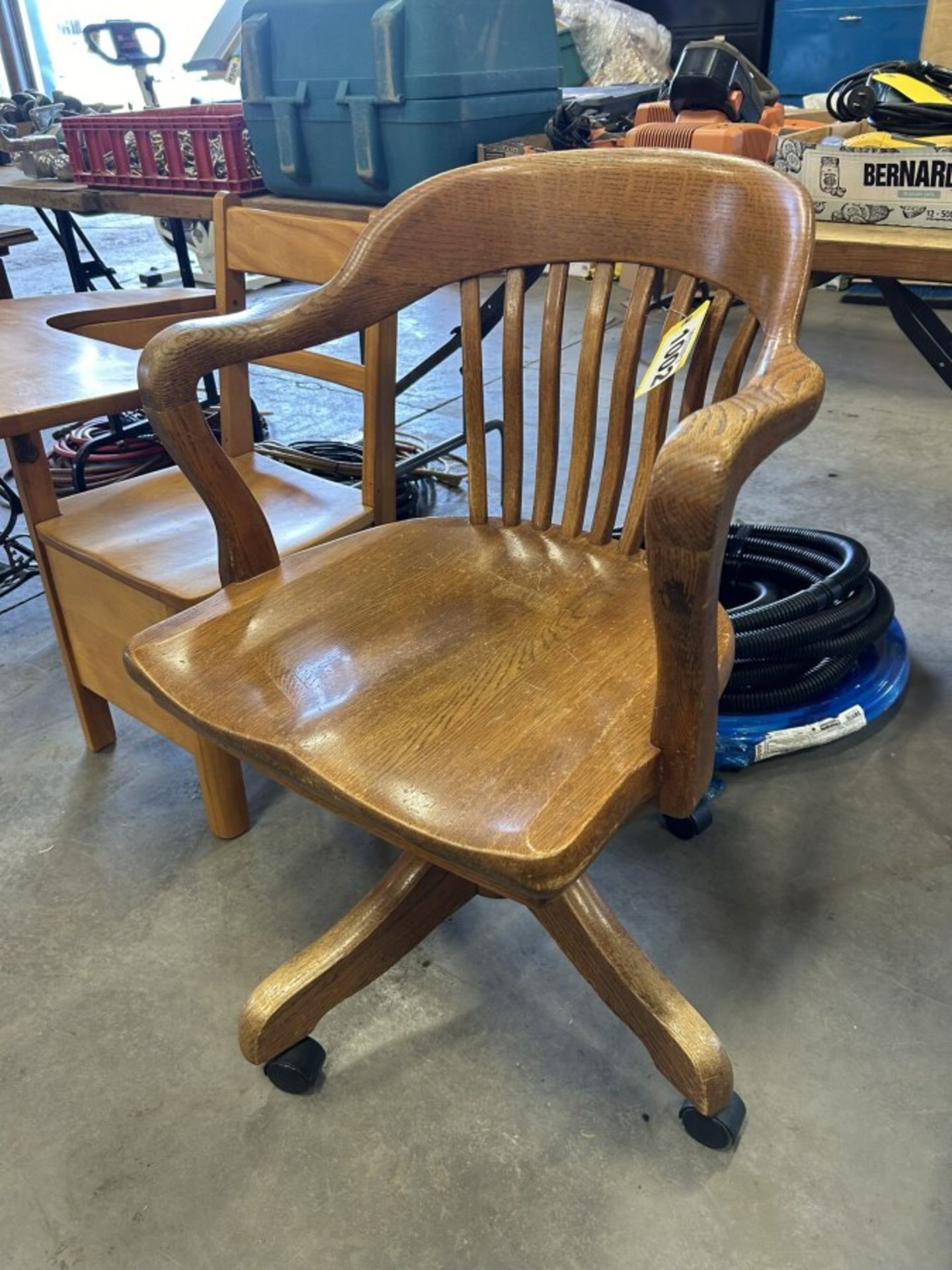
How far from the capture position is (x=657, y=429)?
103 cm

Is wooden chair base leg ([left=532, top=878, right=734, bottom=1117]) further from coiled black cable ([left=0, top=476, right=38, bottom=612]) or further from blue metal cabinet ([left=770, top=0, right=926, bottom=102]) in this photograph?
blue metal cabinet ([left=770, top=0, right=926, bottom=102])

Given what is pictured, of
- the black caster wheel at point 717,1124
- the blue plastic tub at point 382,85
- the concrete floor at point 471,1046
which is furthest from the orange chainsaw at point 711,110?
the black caster wheel at point 717,1124

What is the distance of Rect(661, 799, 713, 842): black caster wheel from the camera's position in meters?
1.39

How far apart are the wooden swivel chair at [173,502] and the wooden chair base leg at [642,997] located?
59cm

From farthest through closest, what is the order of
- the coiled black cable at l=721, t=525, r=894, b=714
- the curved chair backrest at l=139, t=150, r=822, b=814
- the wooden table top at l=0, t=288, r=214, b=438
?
the coiled black cable at l=721, t=525, r=894, b=714, the wooden table top at l=0, t=288, r=214, b=438, the curved chair backrest at l=139, t=150, r=822, b=814

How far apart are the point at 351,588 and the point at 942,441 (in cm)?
230

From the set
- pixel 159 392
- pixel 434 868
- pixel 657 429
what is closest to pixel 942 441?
pixel 657 429

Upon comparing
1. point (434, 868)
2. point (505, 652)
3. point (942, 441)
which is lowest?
point (942, 441)

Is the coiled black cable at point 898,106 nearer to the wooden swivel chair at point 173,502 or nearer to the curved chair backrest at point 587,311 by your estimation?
the curved chair backrest at point 587,311

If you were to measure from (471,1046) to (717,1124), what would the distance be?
0.98 feet

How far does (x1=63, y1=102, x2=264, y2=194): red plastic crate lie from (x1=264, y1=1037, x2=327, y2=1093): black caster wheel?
185 centimetres

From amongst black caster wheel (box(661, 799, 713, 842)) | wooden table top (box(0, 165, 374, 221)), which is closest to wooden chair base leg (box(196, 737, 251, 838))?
black caster wheel (box(661, 799, 713, 842))

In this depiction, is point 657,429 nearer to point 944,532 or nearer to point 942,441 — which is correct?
point 944,532

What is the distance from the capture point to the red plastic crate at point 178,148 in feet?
7.22
